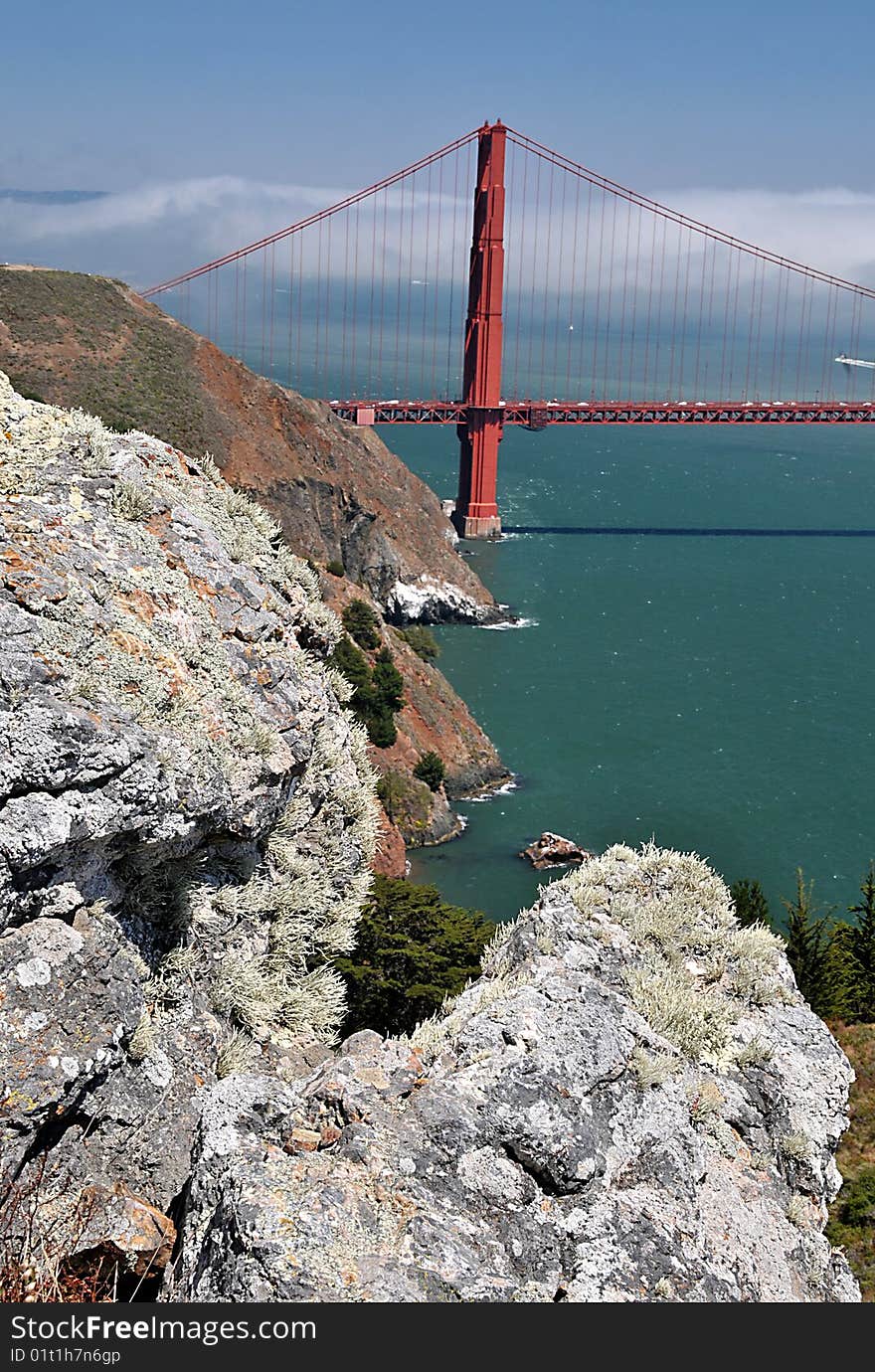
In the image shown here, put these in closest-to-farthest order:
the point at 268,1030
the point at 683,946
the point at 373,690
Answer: the point at 268,1030 < the point at 683,946 < the point at 373,690

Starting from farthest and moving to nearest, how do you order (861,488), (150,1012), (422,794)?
1. (861,488)
2. (422,794)
3. (150,1012)

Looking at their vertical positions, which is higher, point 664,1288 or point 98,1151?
point 98,1151

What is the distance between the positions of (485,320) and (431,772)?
61287 millimetres

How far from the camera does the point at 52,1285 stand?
5.05m

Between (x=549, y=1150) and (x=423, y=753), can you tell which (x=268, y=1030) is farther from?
(x=423, y=753)

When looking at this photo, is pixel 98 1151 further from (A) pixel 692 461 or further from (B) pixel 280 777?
(A) pixel 692 461

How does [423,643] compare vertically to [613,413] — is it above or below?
below

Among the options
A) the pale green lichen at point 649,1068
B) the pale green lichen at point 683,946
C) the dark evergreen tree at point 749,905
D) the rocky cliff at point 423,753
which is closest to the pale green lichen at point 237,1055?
the pale green lichen at point 649,1068

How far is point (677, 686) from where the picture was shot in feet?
168

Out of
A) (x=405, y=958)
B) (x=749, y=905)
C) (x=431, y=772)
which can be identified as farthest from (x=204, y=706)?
(x=431, y=772)

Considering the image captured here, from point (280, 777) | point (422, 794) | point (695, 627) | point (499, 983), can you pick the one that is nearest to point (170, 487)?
point (280, 777)

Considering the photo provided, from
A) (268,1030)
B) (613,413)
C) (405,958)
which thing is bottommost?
(405,958)

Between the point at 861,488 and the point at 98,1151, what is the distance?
11533 cm

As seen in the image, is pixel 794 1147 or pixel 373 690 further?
pixel 373 690
